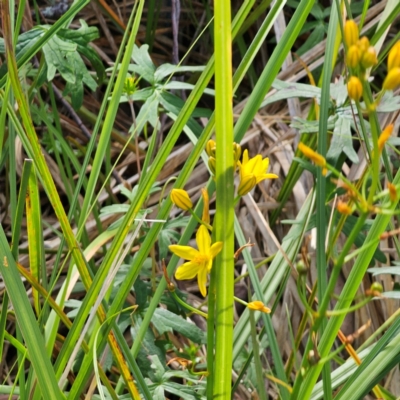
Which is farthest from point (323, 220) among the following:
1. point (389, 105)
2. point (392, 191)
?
point (389, 105)

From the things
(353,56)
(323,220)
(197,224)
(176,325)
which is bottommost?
(176,325)

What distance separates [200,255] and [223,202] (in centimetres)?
6

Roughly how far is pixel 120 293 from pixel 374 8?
1246mm

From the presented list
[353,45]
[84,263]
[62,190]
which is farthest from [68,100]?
[353,45]

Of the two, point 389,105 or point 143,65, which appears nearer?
point 389,105

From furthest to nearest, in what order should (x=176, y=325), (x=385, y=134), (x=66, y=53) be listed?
(x=66, y=53), (x=176, y=325), (x=385, y=134)

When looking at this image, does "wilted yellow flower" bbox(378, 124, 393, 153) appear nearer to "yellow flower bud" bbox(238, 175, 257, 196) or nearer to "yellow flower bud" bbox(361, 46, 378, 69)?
"yellow flower bud" bbox(361, 46, 378, 69)

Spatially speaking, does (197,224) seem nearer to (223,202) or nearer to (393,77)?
(223,202)

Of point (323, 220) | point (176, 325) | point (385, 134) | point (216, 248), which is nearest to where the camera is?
point (385, 134)

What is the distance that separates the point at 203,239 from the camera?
0.64m

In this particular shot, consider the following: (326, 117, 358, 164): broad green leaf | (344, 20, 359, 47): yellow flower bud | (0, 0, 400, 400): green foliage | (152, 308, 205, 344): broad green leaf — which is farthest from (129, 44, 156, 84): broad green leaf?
(344, 20, 359, 47): yellow flower bud

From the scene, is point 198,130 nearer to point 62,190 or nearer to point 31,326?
point 62,190

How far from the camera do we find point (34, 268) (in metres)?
0.94

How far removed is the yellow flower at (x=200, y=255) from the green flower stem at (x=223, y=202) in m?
0.01
